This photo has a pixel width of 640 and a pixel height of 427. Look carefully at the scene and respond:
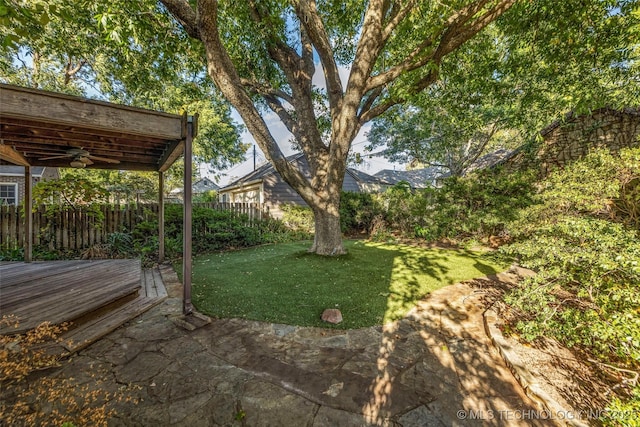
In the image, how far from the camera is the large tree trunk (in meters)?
6.05

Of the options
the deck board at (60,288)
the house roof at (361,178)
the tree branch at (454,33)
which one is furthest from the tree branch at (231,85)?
the house roof at (361,178)

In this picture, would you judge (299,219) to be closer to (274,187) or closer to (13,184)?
(274,187)

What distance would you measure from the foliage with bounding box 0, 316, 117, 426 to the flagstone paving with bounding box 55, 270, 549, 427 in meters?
0.11

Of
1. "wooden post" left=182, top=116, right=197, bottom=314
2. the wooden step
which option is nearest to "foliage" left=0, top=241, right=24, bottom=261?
the wooden step

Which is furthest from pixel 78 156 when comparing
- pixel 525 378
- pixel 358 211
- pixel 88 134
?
pixel 358 211

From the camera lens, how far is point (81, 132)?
10.6 feet

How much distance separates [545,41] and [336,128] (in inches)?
188

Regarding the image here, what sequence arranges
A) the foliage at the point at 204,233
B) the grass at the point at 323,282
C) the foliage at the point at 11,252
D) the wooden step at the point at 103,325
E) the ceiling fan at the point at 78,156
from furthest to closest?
the foliage at the point at 204,233
the foliage at the point at 11,252
the ceiling fan at the point at 78,156
the grass at the point at 323,282
the wooden step at the point at 103,325

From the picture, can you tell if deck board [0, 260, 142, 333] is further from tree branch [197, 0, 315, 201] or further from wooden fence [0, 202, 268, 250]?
tree branch [197, 0, 315, 201]

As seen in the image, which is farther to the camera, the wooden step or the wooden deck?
the wooden deck

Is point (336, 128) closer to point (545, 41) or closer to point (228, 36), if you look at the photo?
point (228, 36)

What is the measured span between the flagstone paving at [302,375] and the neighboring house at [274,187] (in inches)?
335

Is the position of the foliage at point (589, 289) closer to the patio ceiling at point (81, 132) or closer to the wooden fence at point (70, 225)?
the patio ceiling at point (81, 132)

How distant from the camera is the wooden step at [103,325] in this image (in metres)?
2.34
